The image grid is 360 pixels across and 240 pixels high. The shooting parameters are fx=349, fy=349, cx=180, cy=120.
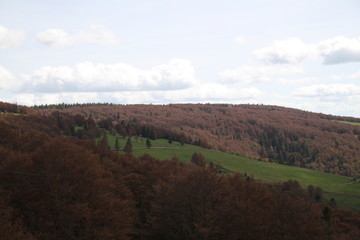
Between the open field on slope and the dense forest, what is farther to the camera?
the open field on slope

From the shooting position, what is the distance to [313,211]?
53.4 m

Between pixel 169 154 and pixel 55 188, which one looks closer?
pixel 55 188

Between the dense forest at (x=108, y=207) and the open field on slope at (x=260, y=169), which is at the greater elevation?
the dense forest at (x=108, y=207)

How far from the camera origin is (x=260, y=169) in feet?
552

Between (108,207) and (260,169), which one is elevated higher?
(108,207)

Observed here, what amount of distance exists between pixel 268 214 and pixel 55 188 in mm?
28774

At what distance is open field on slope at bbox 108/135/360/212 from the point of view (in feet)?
482

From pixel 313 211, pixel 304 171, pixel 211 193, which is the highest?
pixel 211 193

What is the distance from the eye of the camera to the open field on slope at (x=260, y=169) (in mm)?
147000

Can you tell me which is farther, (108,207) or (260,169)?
(260,169)

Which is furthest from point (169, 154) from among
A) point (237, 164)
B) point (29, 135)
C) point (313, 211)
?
point (313, 211)

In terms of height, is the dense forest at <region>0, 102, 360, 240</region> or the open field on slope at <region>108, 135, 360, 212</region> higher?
the dense forest at <region>0, 102, 360, 240</region>

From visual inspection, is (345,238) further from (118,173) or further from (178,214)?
(118,173)

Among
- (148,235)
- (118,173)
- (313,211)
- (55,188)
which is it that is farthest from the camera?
(118,173)
